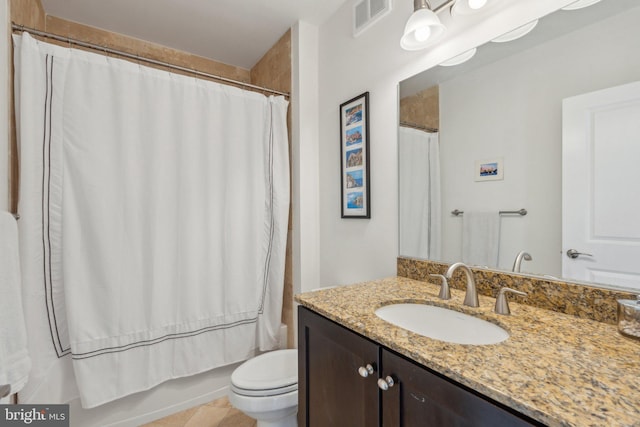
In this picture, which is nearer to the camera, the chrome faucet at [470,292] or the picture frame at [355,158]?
the chrome faucet at [470,292]

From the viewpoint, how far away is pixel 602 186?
87 centimetres

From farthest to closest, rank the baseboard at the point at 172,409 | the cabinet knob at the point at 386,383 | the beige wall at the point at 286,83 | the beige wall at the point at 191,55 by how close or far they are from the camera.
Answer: the beige wall at the point at 286,83, the beige wall at the point at 191,55, the baseboard at the point at 172,409, the cabinet knob at the point at 386,383

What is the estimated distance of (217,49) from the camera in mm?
2375

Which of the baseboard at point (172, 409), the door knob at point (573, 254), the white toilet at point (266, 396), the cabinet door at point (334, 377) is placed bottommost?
the baseboard at point (172, 409)

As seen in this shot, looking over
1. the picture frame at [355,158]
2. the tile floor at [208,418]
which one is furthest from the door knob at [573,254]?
the tile floor at [208,418]

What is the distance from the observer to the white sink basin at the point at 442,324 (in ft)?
3.00

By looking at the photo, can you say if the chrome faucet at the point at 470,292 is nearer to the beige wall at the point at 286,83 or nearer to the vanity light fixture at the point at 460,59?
the vanity light fixture at the point at 460,59

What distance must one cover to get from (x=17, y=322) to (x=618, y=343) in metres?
1.82

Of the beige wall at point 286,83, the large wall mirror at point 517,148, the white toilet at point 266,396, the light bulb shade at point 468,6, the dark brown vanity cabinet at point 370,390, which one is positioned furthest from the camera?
the beige wall at point 286,83

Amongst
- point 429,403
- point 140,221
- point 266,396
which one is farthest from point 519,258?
point 140,221

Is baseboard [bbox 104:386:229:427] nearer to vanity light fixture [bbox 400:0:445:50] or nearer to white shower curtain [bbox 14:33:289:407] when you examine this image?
white shower curtain [bbox 14:33:289:407]

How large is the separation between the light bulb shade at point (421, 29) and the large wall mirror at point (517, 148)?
0.13 metres

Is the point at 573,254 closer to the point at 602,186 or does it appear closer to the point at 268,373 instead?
the point at 602,186

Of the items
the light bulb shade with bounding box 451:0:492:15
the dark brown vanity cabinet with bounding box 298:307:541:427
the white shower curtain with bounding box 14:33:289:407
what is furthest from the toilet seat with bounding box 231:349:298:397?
the light bulb shade with bounding box 451:0:492:15
